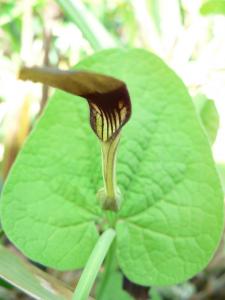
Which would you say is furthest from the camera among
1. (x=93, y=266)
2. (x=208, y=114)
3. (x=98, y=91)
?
(x=208, y=114)

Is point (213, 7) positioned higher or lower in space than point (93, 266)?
higher

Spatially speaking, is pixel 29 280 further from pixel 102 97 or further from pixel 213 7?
pixel 213 7

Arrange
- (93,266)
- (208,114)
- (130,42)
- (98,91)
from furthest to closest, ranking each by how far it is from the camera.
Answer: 1. (130,42)
2. (208,114)
3. (93,266)
4. (98,91)

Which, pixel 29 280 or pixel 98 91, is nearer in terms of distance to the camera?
pixel 98 91

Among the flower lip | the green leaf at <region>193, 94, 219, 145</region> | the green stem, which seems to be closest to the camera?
the flower lip

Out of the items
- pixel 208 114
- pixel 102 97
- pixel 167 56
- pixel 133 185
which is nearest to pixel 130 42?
pixel 167 56

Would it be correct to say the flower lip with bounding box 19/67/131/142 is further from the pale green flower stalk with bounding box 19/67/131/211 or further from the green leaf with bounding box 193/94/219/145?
the green leaf with bounding box 193/94/219/145

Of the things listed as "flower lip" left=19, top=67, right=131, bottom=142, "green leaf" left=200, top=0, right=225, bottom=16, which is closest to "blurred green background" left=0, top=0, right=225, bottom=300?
"green leaf" left=200, top=0, right=225, bottom=16
